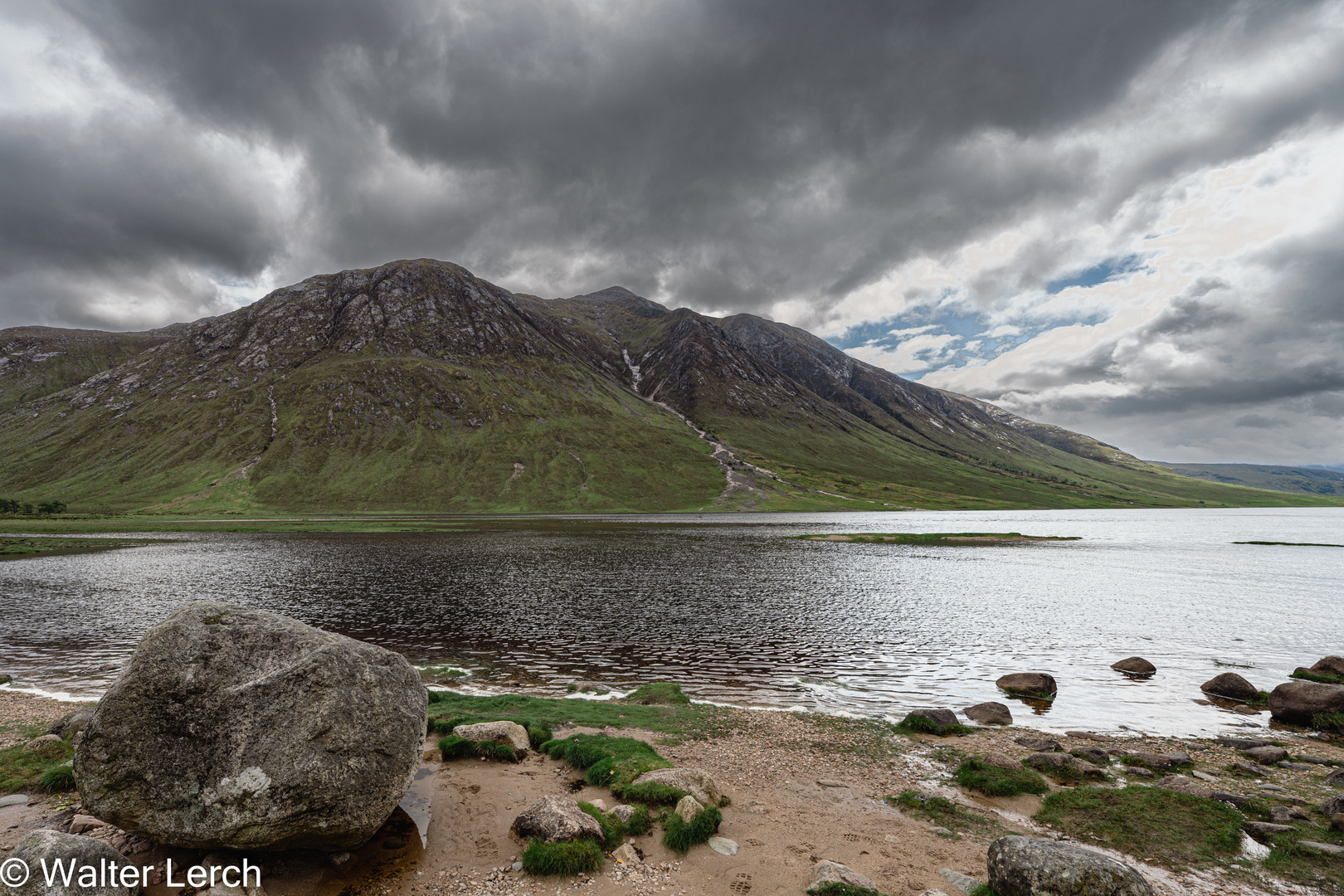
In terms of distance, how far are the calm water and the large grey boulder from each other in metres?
21.6

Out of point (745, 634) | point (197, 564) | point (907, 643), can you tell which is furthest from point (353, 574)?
point (907, 643)

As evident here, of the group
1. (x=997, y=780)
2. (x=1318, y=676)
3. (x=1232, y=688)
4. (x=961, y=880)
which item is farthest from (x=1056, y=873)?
(x=1318, y=676)

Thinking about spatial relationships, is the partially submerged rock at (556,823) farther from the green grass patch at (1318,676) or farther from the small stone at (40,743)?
the green grass patch at (1318,676)

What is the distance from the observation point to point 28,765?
57.8ft

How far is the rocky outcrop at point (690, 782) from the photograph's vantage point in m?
17.0

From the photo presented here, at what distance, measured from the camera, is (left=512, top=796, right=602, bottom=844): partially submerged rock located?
14.2 metres

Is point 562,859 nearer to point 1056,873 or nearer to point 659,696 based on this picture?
point 1056,873

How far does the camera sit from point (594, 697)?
1180 inches

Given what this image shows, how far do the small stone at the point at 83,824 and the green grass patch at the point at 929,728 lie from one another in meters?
27.4

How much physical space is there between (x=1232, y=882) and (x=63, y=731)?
36654 mm

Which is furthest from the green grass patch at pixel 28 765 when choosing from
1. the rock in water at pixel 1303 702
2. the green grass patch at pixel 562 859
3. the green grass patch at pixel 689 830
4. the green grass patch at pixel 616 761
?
the rock in water at pixel 1303 702

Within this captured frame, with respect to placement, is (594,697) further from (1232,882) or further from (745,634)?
(1232,882)

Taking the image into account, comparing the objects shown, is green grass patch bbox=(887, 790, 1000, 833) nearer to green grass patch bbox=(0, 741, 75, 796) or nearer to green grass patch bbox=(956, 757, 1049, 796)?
green grass patch bbox=(956, 757, 1049, 796)

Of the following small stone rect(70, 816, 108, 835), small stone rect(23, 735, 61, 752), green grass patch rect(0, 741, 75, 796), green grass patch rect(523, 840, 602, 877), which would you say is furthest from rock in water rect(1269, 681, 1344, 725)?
small stone rect(23, 735, 61, 752)
